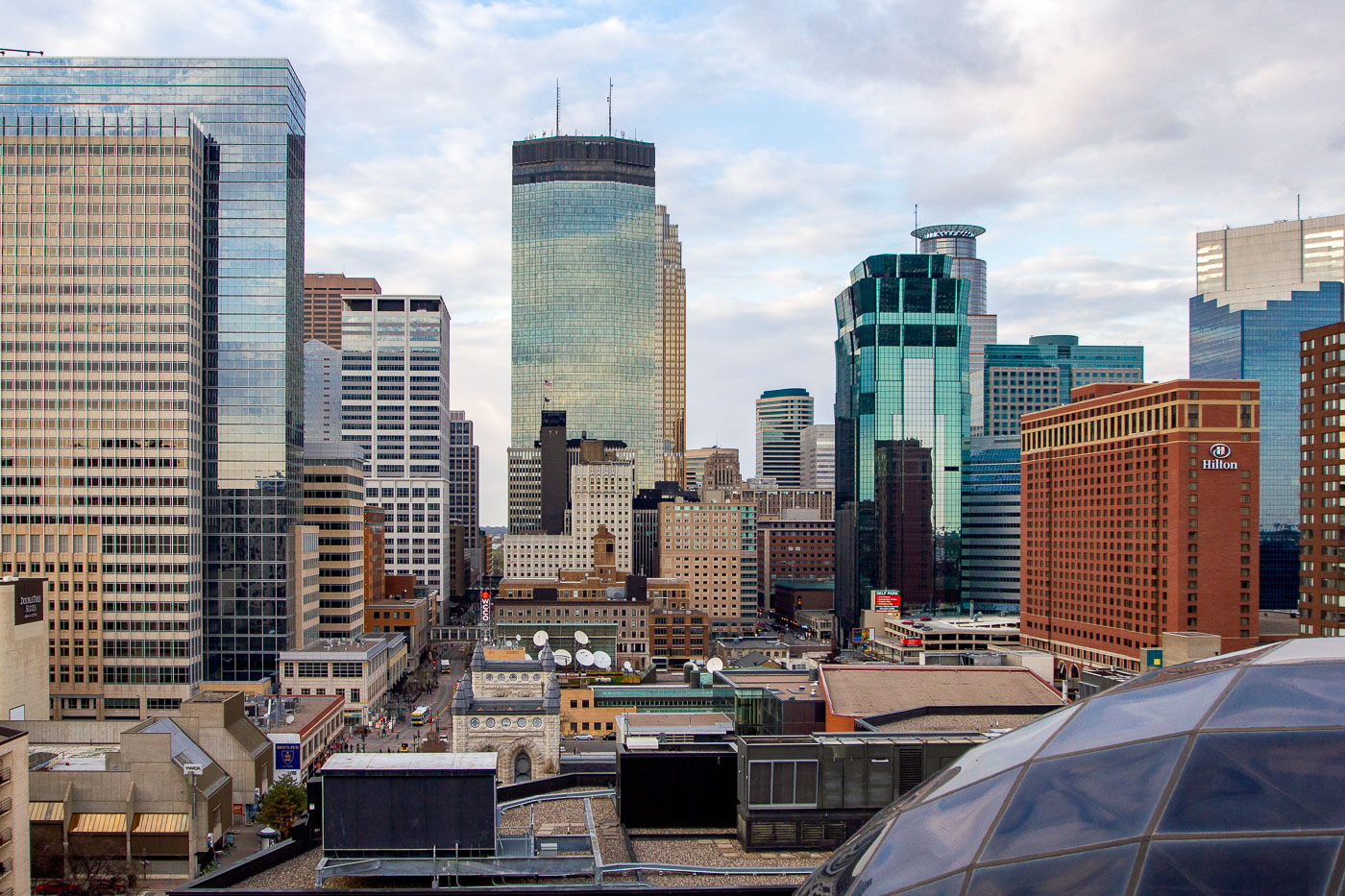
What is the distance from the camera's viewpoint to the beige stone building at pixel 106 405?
103000 millimetres

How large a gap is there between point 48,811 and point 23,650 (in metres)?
30.1

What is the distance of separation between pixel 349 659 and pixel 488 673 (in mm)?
26194

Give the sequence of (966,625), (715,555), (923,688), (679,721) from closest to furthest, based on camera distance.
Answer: (923,688)
(679,721)
(966,625)
(715,555)

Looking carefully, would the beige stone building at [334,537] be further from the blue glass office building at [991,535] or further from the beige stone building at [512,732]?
→ the blue glass office building at [991,535]

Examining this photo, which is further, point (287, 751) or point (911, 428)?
point (911, 428)

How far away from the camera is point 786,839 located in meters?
38.2

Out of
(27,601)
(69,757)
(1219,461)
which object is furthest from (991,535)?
(69,757)

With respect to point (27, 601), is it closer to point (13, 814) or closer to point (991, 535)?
point (13, 814)

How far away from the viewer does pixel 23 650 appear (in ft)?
280

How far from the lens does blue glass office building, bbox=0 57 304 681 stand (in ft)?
358

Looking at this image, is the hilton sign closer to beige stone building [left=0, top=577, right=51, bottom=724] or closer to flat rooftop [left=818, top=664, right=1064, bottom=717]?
flat rooftop [left=818, top=664, right=1064, bottom=717]

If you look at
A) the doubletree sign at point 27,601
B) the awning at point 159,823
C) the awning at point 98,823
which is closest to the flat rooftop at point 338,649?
the doubletree sign at point 27,601

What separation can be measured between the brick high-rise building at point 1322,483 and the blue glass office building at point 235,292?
9893 centimetres

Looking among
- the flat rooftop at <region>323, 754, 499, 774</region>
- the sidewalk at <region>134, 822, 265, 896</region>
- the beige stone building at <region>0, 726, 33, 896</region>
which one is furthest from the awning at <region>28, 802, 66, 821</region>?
the flat rooftop at <region>323, 754, 499, 774</region>
